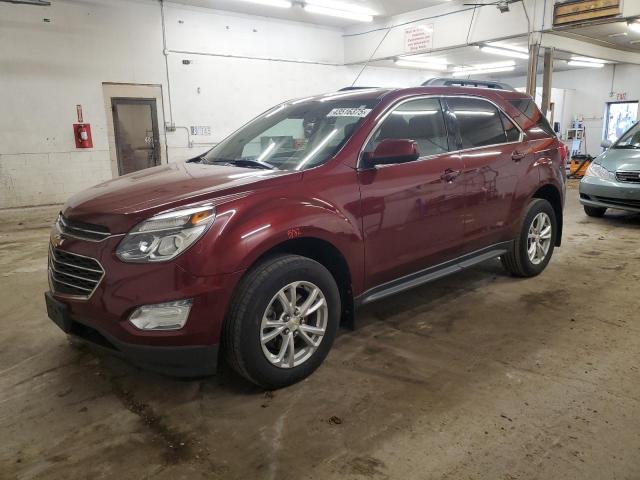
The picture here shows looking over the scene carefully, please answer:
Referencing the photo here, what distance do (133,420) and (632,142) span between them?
752 cm

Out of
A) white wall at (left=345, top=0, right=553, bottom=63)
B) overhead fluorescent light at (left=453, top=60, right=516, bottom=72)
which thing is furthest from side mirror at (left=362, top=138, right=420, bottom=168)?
overhead fluorescent light at (left=453, top=60, right=516, bottom=72)

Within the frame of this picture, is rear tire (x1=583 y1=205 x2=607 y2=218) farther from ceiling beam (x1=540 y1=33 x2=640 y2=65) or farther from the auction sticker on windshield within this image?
the auction sticker on windshield

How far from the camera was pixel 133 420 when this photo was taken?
2.32m

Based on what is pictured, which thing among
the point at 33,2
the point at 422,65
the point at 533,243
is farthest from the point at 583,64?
the point at 33,2

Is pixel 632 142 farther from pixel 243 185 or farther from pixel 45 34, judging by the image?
pixel 45 34

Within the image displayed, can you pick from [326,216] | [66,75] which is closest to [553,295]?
[326,216]

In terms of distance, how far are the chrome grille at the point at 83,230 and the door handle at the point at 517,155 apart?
3.03 metres

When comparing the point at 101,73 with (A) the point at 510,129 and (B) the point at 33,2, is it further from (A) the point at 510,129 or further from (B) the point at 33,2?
(A) the point at 510,129

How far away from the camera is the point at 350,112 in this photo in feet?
10.0

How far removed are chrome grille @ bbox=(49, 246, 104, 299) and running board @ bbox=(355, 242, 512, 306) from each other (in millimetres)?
1436

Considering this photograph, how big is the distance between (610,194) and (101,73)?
895 cm

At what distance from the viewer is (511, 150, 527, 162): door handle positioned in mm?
3793

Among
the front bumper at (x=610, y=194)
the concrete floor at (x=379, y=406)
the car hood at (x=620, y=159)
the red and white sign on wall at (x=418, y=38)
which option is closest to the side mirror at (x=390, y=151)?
the concrete floor at (x=379, y=406)

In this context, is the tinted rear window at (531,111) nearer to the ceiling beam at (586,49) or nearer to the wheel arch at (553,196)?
the wheel arch at (553,196)
